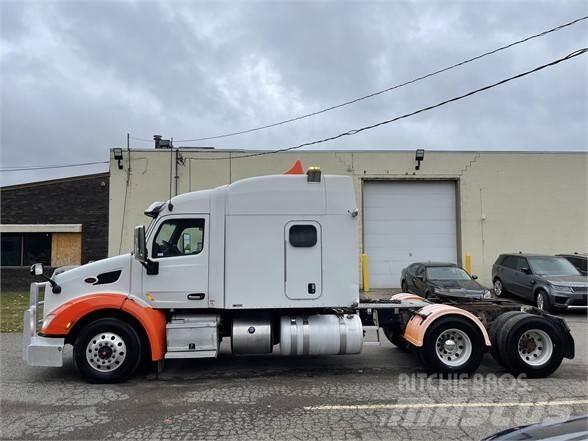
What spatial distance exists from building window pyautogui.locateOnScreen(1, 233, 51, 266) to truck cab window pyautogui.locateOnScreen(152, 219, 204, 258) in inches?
653

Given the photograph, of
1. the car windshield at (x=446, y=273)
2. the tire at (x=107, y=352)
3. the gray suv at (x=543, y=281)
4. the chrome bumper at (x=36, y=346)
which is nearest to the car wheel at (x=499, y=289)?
the gray suv at (x=543, y=281)

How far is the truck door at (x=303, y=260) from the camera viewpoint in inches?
273

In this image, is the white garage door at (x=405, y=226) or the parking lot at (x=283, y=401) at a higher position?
the white garage door at (x=405, y=226)

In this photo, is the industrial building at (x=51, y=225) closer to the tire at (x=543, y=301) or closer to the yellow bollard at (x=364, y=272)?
the yellow bollard at (x=364, y=272)

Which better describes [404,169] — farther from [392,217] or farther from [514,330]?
[514,330]

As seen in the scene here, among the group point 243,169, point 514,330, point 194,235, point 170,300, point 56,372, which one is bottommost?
point 56,372

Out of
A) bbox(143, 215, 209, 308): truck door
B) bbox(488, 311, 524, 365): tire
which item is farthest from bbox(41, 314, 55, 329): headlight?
bbox(488, 311, 524, 365): tire

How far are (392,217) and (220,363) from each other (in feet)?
44.3

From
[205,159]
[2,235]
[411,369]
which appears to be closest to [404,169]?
[205,159]

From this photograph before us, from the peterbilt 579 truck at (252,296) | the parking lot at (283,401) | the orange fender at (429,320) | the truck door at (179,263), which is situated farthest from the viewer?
the truck door at (179,263)

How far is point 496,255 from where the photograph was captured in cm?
1973

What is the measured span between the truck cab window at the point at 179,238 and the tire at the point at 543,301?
10.7 meters

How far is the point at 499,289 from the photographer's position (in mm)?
16688

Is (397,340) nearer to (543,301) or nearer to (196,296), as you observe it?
(196,296)
